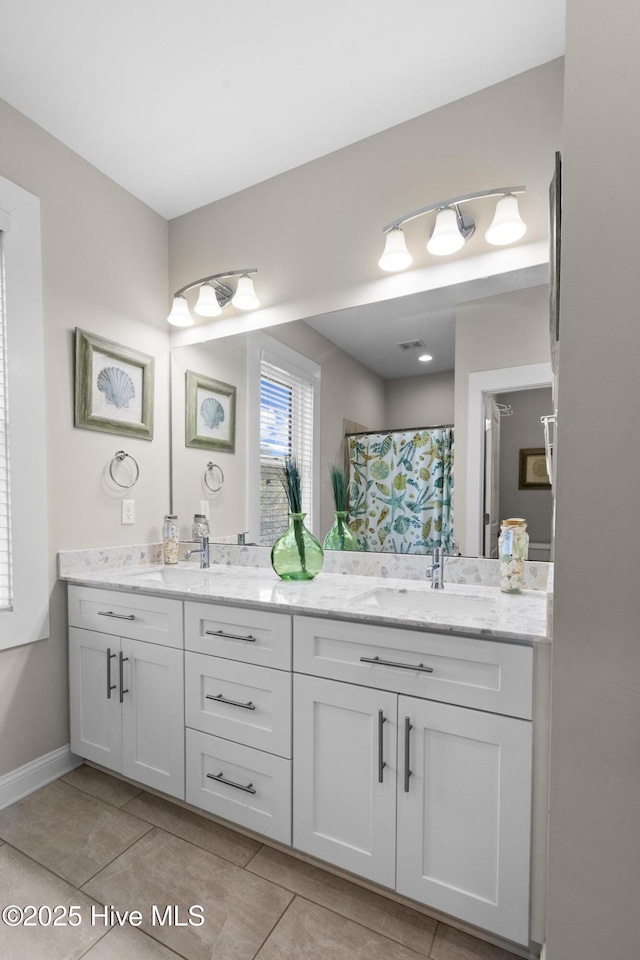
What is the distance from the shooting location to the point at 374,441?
1.97 metres

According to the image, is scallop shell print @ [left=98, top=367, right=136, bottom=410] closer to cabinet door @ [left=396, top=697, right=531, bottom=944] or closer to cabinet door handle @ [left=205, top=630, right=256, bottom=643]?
cabinet door handle @ [left=205, top=630, right=256, bottom=643]

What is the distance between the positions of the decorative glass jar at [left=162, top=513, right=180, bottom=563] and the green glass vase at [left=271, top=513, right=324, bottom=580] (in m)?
0.74

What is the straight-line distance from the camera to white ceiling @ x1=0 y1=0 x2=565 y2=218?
4.92 feet

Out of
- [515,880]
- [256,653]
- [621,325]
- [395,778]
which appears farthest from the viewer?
[256,653]

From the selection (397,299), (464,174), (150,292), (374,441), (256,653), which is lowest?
(256,653)

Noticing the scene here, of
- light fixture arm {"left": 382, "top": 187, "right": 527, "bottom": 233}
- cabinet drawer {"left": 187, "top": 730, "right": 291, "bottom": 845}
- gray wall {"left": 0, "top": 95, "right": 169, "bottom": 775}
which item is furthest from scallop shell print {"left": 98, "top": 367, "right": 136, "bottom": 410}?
cabinet drawer {"left": 187, "top": 730, "right": 291, "bottom": 845}

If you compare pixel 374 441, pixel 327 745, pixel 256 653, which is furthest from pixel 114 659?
pixel 374 441

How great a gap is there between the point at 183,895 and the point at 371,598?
102 cm

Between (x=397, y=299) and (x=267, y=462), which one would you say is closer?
(x=397, y=299)

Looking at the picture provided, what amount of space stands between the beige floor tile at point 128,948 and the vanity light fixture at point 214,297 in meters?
2.26

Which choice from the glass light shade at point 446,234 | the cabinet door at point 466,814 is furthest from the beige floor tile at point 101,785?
the glass light shade at point 446,234

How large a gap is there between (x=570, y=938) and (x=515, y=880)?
397mm

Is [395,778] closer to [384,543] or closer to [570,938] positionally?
[570,938]

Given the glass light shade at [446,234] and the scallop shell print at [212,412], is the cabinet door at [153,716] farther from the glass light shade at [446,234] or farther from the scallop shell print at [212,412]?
the glass light shade at [446,234]
